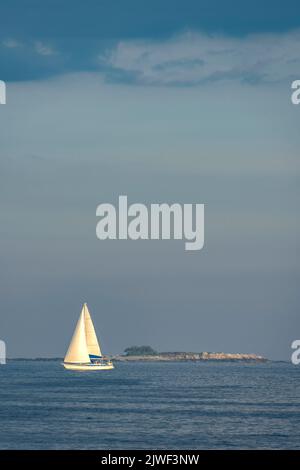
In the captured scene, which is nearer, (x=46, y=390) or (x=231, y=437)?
(x=231, y=437)

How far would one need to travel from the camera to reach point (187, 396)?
139m

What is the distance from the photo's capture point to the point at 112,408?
11569cm

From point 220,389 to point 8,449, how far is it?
273 feet

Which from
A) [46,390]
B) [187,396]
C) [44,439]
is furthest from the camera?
[46,390]
